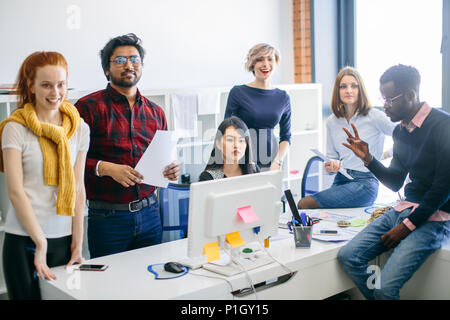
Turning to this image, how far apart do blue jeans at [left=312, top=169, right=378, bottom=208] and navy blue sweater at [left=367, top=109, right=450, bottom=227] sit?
22.3 inches

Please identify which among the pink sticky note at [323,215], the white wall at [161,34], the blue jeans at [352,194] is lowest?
the pink sticky note at [323,215]

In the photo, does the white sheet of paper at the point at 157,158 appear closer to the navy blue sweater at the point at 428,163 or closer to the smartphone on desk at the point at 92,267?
the smartphone on desk at the point at 92,267

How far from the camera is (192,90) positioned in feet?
12.9

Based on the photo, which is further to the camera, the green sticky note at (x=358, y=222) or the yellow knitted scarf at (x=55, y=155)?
the green sticky note at (x=358, y=222)

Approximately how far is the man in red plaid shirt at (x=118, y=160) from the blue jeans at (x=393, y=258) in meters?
0.92

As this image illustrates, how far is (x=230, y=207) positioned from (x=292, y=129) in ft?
9.83

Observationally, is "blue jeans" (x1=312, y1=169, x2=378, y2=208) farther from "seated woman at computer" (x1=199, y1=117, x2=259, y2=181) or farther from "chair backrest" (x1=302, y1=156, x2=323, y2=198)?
"seated woman at computer" (x1=199, y1=117, x2=259, y2=181)

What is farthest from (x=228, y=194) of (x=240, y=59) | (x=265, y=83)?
(x=240, y=59)

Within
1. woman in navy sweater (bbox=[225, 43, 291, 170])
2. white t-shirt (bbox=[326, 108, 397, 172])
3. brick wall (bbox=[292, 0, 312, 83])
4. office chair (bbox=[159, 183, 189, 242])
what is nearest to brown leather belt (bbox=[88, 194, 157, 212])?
office chair (bbox=[159, 183, 189, 242])

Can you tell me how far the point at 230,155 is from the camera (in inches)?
105

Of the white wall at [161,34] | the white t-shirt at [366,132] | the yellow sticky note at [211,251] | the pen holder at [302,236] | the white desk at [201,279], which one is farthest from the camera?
the white wall at [161,34]

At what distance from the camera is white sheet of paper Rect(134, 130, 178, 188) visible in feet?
7.70

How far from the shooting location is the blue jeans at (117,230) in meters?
2.43

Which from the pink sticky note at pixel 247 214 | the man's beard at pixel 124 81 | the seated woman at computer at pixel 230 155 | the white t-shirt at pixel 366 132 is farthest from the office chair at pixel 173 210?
the white t-shirt at pixel 366 132
